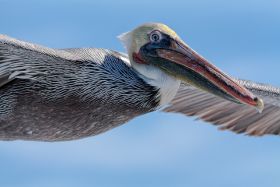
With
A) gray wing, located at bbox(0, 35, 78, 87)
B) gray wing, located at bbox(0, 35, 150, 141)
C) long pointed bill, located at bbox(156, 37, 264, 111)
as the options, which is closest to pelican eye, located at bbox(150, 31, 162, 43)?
long pointed bill, located at bbox(156, 37, 264, 111)

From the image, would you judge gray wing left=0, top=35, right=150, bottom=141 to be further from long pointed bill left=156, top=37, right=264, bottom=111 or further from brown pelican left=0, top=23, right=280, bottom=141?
long pointed bill left=156, top=37, right=264, bottom=111

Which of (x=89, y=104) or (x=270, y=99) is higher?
(x=270, y=99)

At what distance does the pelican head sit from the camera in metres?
9.74

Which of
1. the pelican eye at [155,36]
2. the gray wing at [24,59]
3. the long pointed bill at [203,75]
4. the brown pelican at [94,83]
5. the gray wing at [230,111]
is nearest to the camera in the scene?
the gray wing at [24,59]

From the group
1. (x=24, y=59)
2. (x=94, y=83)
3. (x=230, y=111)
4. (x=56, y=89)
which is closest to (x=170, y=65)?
(x=94, y=83)

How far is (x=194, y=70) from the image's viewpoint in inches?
386

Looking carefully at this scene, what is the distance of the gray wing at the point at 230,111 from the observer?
12.7m

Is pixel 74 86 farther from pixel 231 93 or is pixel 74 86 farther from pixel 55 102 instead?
pixel 231 93

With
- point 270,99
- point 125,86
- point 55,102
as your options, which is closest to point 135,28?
point 125,86

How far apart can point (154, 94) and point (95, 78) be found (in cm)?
76

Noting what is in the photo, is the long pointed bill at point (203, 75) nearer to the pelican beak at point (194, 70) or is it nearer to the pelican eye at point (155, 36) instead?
the pelican beak at point (194, 70)

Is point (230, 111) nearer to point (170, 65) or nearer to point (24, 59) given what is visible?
point (170, 65)

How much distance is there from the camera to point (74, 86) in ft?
31.3

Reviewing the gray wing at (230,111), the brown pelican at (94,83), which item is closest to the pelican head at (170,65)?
the brown pelican at (94,83)
